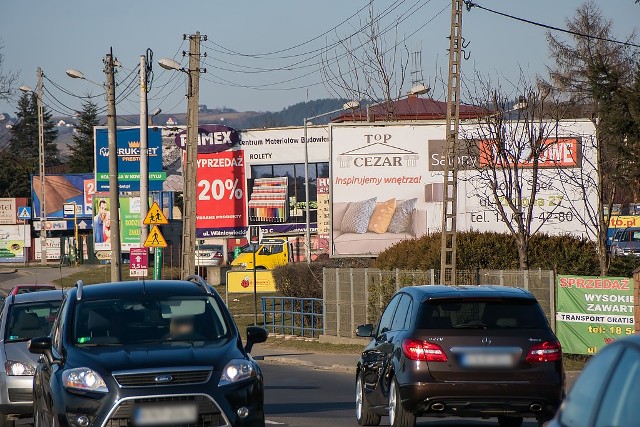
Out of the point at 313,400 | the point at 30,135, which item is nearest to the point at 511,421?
the point at 313,400

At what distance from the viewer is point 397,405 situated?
11453 mm

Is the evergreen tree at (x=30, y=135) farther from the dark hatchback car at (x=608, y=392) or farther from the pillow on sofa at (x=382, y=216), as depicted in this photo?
the dark hatchback car at (x=608, y=392)

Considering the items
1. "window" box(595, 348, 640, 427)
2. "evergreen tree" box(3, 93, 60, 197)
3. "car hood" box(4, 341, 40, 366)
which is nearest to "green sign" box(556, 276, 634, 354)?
"car hood" box(4, 341, 40, 366)

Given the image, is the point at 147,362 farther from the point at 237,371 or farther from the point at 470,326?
the point at 470,326

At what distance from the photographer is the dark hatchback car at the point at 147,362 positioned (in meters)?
8.66

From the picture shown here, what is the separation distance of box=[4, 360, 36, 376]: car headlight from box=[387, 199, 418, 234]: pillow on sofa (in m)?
24.9

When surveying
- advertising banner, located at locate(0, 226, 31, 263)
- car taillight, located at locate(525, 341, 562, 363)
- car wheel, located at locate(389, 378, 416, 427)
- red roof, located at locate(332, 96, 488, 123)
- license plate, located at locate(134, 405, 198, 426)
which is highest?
red roof, located at locate(332, 96, 488, 123)

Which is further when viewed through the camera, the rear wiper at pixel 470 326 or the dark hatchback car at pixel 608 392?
the rear wiper at pixel 470 326

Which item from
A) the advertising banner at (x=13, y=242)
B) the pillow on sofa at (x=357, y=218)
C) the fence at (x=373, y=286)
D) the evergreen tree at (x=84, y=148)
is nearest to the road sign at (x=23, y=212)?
the advertising banner at (x=13, y=242)

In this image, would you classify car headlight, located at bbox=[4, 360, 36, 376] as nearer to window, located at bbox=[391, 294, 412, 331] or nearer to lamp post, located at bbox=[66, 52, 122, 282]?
window, located at bbox=[391, 294, 412, 331]

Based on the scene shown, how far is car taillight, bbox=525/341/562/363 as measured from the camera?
36.3 ft

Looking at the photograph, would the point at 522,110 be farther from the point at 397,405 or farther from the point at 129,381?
the point at 129,381

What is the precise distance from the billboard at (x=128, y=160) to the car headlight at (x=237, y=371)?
49681mm

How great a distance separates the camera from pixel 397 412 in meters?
11.4
